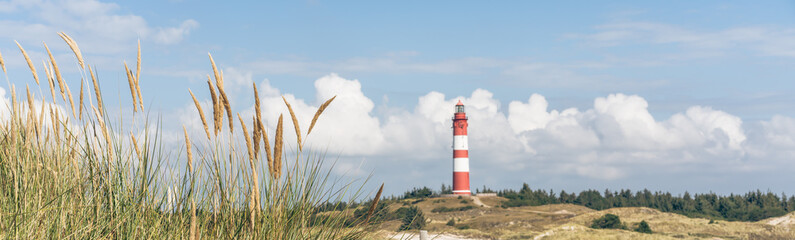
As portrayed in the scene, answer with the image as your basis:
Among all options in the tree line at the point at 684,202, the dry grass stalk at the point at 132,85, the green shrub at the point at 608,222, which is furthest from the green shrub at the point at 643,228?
the dry grass stalk at the point at 132,85

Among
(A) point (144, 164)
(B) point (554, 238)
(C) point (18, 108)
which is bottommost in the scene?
(B) point (554, 238)

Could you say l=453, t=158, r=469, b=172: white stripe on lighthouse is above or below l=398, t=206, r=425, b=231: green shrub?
above

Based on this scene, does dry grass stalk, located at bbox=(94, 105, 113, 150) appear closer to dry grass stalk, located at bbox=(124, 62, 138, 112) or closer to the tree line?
dry grass stalk, located at bbox=(124, 62, 138, 112)

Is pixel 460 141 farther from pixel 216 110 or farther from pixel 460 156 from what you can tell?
pixel 216 110

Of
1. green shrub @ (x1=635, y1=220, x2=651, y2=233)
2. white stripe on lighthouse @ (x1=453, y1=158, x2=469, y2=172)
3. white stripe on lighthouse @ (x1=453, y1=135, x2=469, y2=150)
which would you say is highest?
white stripe on lighthouse @ (x1=453, y1=135, x2=469, y2=150)

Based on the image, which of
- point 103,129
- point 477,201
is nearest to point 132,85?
point 103,129

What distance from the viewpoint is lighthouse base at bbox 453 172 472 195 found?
38.8 meters

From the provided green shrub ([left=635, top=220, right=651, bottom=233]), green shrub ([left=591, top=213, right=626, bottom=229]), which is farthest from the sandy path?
green shrub ([left=635, top=220, right=651, bottom=233])

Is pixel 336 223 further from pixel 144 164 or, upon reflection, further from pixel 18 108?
pixel 18 108

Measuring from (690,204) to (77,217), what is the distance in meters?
39.7

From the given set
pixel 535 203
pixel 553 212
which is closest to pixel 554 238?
pixel 553 212

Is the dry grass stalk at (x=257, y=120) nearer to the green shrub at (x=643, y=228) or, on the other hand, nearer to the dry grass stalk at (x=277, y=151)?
the dry grass stalk at (x=277, y=151)

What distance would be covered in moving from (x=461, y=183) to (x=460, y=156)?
5.15 ft

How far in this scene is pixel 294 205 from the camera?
3.86 m
